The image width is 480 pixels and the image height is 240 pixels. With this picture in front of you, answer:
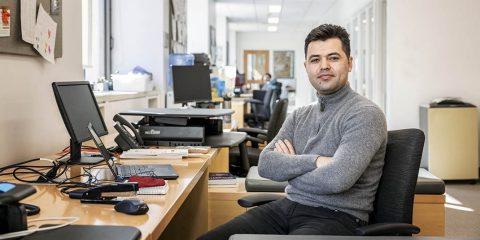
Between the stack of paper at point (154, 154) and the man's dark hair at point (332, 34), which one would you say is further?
the stack of paper at point (154, 154)

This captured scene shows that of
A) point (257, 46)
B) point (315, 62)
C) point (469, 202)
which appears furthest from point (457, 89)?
point (257, 46)

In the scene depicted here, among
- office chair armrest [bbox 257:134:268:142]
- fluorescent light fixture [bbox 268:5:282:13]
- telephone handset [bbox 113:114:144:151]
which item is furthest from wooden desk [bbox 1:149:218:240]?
fluorescent light fixture [bbox 268:5:282:13]

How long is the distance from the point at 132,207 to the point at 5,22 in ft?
3.64

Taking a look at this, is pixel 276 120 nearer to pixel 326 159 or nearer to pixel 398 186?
pixel 326 159

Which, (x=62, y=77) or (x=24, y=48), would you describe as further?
(x=62, y=77)

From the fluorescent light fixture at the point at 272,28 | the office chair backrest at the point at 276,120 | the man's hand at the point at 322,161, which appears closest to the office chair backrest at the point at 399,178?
the man's hand at the point at 322,161

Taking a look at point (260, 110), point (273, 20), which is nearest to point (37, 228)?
point (260, 110)

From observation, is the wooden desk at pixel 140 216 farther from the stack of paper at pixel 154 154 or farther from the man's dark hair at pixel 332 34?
the man's dark hair at pixel 332 34

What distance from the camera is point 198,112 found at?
3.05 metres

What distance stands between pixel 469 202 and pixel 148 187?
3891 millimetres

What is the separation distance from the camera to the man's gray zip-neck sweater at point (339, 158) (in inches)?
73.6

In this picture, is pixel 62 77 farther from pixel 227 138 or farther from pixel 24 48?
pixel 227 138

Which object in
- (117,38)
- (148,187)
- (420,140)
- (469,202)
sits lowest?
(469,202)

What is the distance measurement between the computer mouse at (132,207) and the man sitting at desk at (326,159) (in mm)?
598
